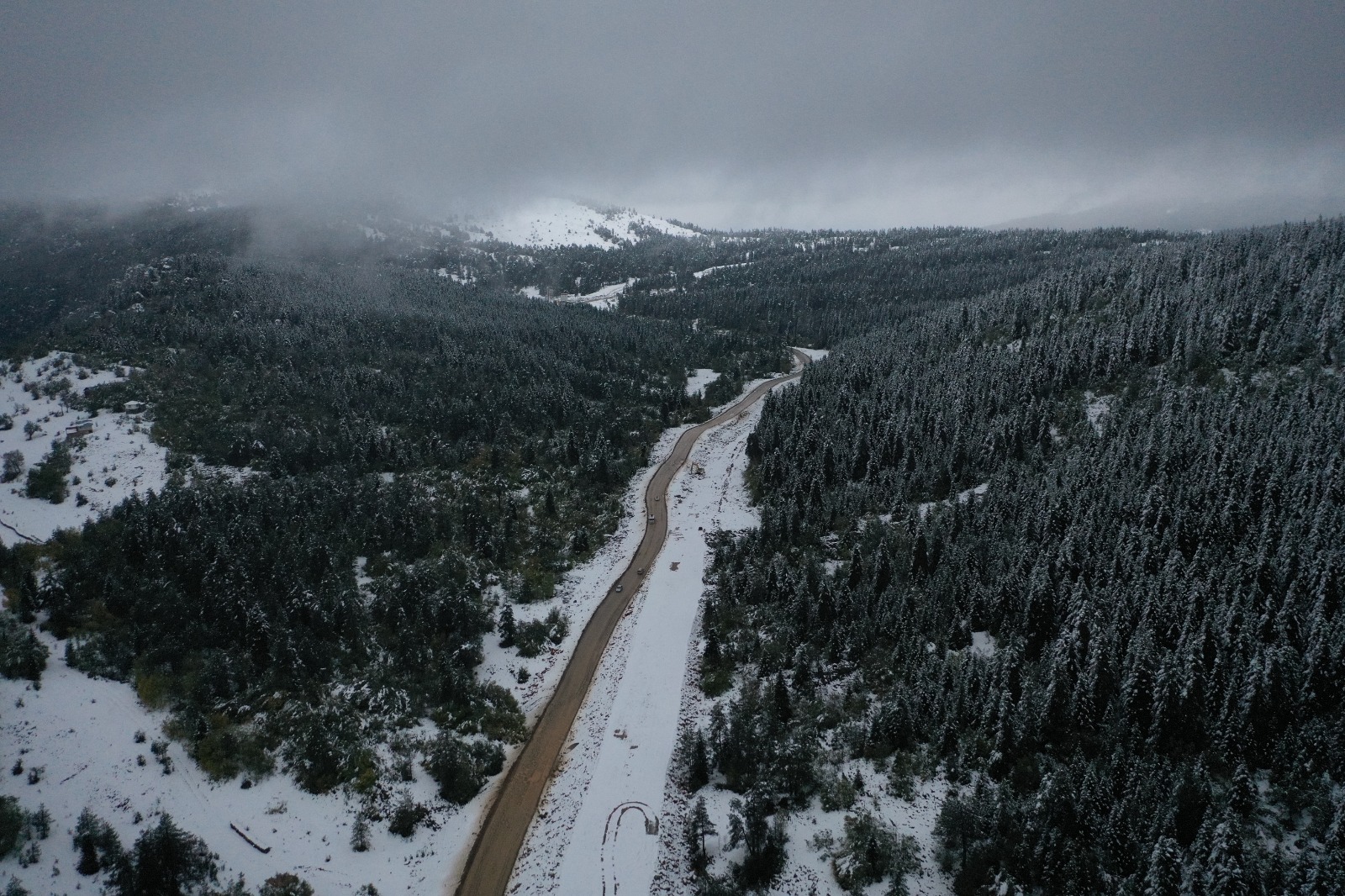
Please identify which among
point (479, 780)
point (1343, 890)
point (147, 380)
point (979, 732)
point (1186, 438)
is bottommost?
point (479, 780)

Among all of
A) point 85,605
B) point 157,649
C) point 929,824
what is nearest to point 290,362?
point 85,605

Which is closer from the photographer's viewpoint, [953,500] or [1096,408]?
[953,500]

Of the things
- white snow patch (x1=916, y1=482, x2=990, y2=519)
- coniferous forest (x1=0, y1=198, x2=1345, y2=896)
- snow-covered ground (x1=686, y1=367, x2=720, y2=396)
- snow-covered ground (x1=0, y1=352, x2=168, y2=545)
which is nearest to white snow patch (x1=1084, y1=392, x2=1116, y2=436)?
coniferous forest (x1=0, y1=198, x2=1345, y2=896)

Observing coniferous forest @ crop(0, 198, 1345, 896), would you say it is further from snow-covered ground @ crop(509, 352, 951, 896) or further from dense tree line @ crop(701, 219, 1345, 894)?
snow-covered ground @ crop(509, 352, 951, 896)

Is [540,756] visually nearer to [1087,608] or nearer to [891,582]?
[891,582]

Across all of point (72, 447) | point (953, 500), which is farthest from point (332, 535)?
point (953, 500)

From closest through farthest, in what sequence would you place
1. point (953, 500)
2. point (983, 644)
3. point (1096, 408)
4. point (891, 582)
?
point (983, 644) → point (891, 582) → point (953, 500) → point (1096, 408)

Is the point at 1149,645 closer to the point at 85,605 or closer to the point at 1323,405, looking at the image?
the point at 1323,405
